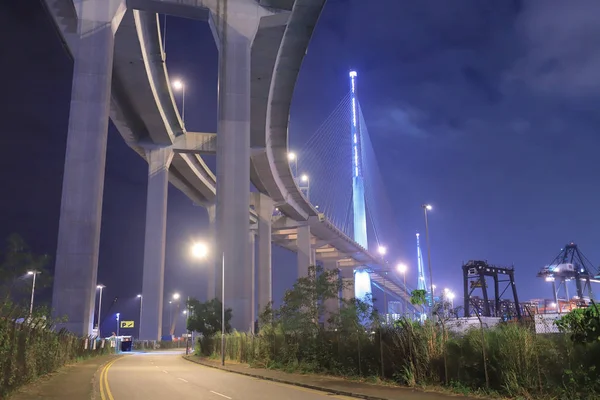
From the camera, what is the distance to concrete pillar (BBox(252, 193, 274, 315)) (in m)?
83.1

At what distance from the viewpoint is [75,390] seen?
17188 millimetres

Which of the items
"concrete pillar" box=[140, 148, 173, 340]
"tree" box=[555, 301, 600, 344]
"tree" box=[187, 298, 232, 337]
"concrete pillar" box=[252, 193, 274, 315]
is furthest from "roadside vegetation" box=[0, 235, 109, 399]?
"concrete pillar" box=[252, 193, 274, 315]

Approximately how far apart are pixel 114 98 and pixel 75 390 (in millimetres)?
41647

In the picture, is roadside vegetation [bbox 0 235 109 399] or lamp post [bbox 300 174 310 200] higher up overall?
lamp post [bbox 300 174 310 200]

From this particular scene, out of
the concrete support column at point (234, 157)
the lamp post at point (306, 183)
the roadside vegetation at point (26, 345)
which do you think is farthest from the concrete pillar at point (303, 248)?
the roadside vegetation at point (26, 345)

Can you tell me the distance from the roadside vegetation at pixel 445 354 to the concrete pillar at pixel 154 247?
1301 inches

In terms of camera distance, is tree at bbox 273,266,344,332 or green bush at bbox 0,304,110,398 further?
tree at bbox 273,266,344,332

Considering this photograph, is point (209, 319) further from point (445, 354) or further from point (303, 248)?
point (303, 248)

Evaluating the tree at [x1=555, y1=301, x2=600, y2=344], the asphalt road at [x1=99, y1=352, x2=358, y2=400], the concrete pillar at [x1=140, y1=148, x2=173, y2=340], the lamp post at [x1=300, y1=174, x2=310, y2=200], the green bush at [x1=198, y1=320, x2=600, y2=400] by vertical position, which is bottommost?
the asphalt road at [x1=99, y1=352, x2=358, y2=400]

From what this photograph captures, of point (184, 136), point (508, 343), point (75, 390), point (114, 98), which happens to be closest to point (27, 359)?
point (75, 390)

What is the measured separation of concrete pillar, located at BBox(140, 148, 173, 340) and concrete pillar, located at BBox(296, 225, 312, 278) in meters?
32.5

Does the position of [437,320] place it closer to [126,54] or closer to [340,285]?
[340,285]

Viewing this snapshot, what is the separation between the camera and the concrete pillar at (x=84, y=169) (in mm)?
37688

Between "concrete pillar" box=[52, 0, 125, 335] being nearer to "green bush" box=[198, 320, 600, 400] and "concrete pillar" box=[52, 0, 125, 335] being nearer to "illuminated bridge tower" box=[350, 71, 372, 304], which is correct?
"green bush" box=[198, 320, 600, 400]
